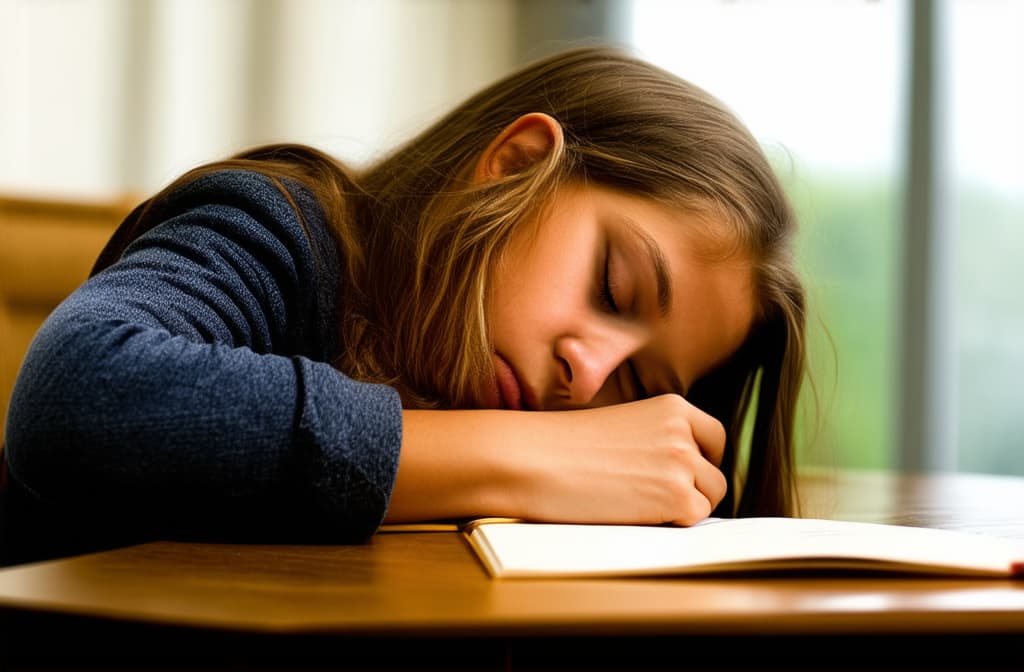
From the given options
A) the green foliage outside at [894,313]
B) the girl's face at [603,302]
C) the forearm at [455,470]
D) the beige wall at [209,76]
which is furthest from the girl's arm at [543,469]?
the beige wall at [209,76]

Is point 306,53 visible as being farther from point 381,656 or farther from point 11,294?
point 381,656

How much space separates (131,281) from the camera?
0.66 metres

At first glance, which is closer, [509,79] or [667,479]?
[667,479]

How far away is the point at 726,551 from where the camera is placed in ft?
1.53

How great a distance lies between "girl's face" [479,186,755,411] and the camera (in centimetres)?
79

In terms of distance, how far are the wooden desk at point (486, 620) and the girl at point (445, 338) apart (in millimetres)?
115

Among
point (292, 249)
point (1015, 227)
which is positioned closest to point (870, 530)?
point (292, 249)

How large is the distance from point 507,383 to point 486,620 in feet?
1.55

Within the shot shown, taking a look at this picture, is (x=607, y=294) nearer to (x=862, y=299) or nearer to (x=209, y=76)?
(x=862, y=299)

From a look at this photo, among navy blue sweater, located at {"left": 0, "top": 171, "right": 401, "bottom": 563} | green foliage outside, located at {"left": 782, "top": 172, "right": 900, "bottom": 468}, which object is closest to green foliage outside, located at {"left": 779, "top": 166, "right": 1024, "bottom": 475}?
green foliage outside, located at {"left": 782, "top": 172, "right": 900, "bottom": 468}

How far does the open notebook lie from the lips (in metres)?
0.21

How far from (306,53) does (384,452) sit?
2.05 meters

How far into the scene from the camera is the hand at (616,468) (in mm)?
616

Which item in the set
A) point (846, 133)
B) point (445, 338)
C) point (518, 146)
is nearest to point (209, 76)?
point (846, 133)
